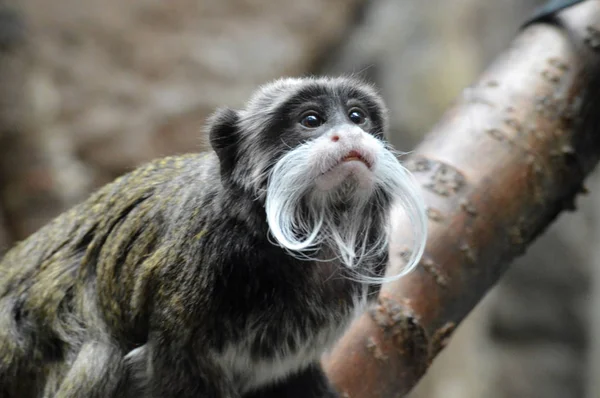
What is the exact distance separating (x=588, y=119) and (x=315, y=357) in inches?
65.1

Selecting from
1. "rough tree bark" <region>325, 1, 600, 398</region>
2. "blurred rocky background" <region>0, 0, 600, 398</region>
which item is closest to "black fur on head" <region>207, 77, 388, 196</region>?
"rough tree bark" <region>325, 1, 600, 398</region>

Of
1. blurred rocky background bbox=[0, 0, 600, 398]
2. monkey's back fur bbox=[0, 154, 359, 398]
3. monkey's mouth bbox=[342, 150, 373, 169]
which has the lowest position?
blurred rocky background bbox=[0, 0, 600, 398]

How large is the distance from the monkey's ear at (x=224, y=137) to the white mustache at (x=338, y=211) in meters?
0.18

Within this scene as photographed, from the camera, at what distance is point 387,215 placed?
8.43 feet

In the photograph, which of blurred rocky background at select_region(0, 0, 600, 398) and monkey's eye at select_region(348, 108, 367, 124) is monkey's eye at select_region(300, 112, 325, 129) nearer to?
monkey's eye at select_region(348, 108, 367, 124)

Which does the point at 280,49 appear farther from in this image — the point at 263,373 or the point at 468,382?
the point at 263,373

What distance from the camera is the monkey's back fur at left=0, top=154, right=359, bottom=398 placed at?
7.71 feet

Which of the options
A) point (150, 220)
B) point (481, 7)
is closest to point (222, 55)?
point (481, 7)

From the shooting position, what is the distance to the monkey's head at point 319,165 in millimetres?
2281

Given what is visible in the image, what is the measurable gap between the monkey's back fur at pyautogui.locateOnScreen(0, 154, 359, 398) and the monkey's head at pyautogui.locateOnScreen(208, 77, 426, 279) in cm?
8

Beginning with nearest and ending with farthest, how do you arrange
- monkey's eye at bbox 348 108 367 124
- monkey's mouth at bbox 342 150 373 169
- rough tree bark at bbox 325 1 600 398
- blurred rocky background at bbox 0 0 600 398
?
monkey's mouth at bbox 342 150 373 169, monkey's eye at bbox 348 108 367 124, rough tree bark at bbox 325 1 600 398, blurred rocky background at bbox 0 0 600 398

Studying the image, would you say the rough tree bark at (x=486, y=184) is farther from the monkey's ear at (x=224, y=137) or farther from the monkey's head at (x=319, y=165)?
the monkey's ear at (x=224, y=137)

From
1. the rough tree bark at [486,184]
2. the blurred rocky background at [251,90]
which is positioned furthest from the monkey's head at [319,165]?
the blurred rocky background at [251,90]

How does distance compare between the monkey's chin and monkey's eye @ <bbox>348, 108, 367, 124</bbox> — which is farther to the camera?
monkey's eye @ <bbox>348, 108, 367, 124</bbox>
